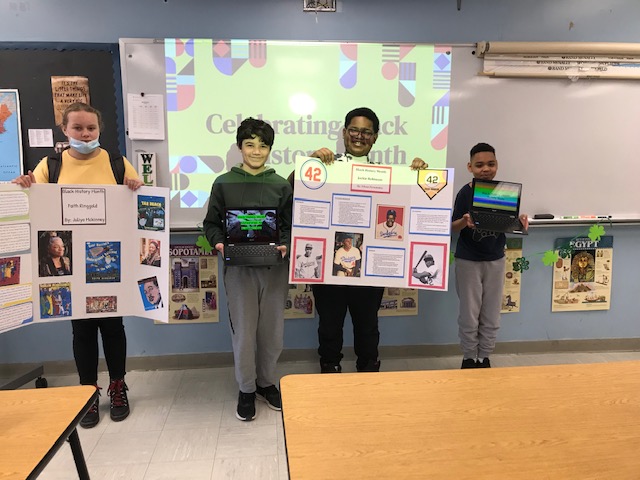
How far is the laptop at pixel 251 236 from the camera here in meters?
2.15

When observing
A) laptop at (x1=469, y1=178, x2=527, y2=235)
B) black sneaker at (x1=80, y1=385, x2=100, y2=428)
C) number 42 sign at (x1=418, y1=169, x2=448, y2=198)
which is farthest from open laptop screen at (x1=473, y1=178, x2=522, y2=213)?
black sneaker at (x1=80, y1=385, x2=100, y2=428)

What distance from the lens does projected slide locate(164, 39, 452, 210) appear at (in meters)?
2.66

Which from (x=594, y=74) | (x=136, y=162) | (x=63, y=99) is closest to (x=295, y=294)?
(x=136, y=162)

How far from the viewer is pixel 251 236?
2.19m

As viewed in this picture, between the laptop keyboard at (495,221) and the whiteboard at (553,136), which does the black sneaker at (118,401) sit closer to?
the whiteboard at (553,136)

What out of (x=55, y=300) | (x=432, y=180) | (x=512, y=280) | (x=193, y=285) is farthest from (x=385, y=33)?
(x=55, y=300)

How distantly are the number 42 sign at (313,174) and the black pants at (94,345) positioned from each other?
49.0 inches

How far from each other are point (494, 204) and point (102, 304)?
209cm

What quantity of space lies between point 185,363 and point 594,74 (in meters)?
3.26

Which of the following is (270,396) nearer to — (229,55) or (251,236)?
(251,236)

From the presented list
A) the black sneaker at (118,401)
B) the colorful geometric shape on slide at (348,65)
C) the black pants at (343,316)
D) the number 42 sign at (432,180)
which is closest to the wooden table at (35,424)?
the black sneaker at (118,401)

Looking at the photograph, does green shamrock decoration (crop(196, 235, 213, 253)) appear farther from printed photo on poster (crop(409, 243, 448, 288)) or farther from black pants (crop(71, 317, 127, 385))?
printed photo on poster (crop(409, 243, 448, 288))

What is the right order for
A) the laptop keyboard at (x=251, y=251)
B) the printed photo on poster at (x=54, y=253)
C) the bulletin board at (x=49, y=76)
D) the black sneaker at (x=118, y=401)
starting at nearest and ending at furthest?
the printed photo on poster at (x=54, y=253) < the laptop keyboard at (x=251, y=251) < the black sneaker at (x=118, y=401) < the bulletin board at (x=49, y=76)

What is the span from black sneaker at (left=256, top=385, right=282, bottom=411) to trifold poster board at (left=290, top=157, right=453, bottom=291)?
2.29ft
